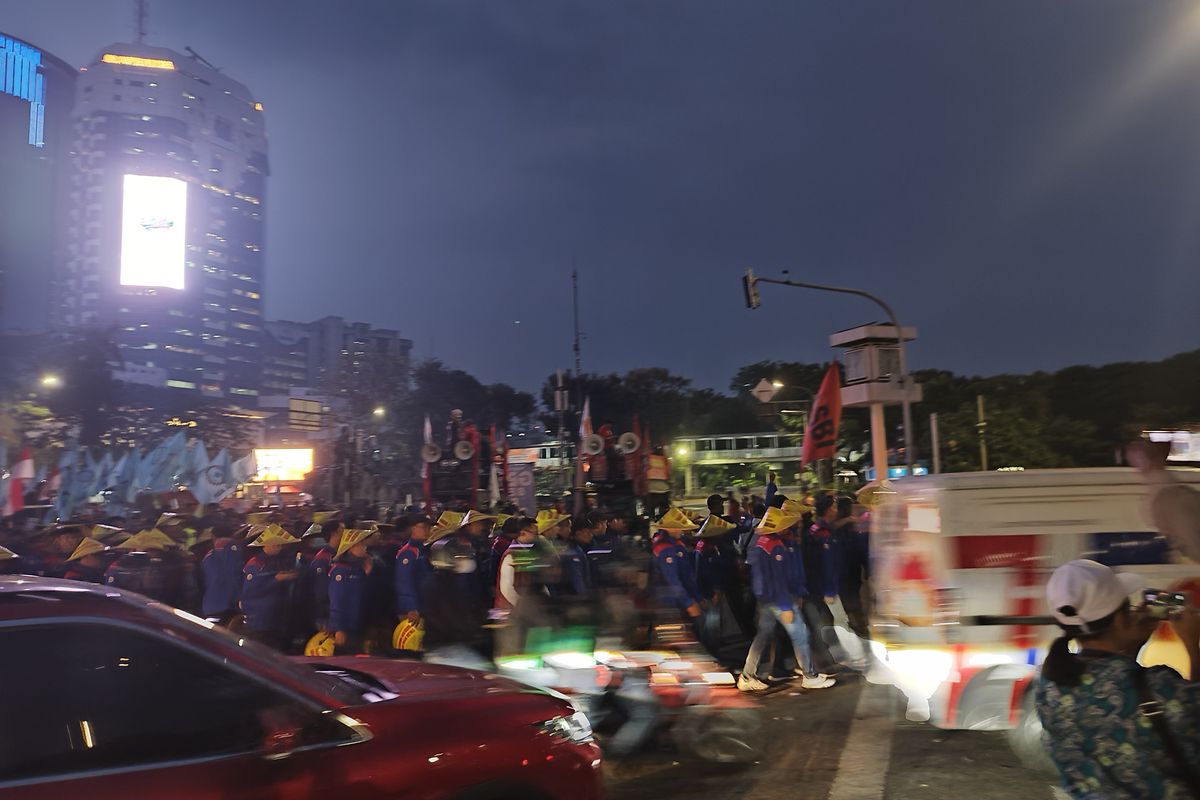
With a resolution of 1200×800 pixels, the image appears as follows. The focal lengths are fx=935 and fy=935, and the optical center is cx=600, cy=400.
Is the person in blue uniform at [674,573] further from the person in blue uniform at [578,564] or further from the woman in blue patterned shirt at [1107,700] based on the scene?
the woman in blue patterned shirt at [1107,700]

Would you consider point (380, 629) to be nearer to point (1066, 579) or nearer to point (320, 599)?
point (320, 599)

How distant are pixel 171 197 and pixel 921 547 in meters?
52.4

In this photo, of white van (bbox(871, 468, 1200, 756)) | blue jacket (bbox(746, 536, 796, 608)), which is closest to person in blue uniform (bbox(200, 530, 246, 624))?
blue jacket (bbox(746, 536, 796, 608))

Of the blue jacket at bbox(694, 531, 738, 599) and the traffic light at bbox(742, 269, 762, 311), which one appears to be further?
the traffic light at bbox(742, 269, 762, 311)

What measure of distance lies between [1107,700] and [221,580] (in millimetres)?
8550

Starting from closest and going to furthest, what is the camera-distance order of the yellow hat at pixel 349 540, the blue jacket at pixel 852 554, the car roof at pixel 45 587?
the car roof at pixel 45 587 → the yellow hat at pixel 349 540 → the blue jacket at pixel 852 554

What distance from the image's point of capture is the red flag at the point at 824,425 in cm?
1800

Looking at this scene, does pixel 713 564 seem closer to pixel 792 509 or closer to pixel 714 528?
pixel 714 528

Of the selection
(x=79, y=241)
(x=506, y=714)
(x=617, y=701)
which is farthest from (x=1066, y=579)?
(x=79, y=241)

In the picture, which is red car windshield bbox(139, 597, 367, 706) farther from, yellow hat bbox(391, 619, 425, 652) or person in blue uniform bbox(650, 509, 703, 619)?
yellow hat bbox(391, 619, 425, 652)

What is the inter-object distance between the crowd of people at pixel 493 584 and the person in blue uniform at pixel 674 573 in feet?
0.08

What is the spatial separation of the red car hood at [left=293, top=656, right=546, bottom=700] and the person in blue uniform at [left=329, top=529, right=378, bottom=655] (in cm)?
407

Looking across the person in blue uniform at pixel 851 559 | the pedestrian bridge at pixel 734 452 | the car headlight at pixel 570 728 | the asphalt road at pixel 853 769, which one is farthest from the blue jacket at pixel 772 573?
the pedestrian bridge at pixel 734 452

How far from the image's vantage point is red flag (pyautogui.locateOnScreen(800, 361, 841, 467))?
18.0 meters
